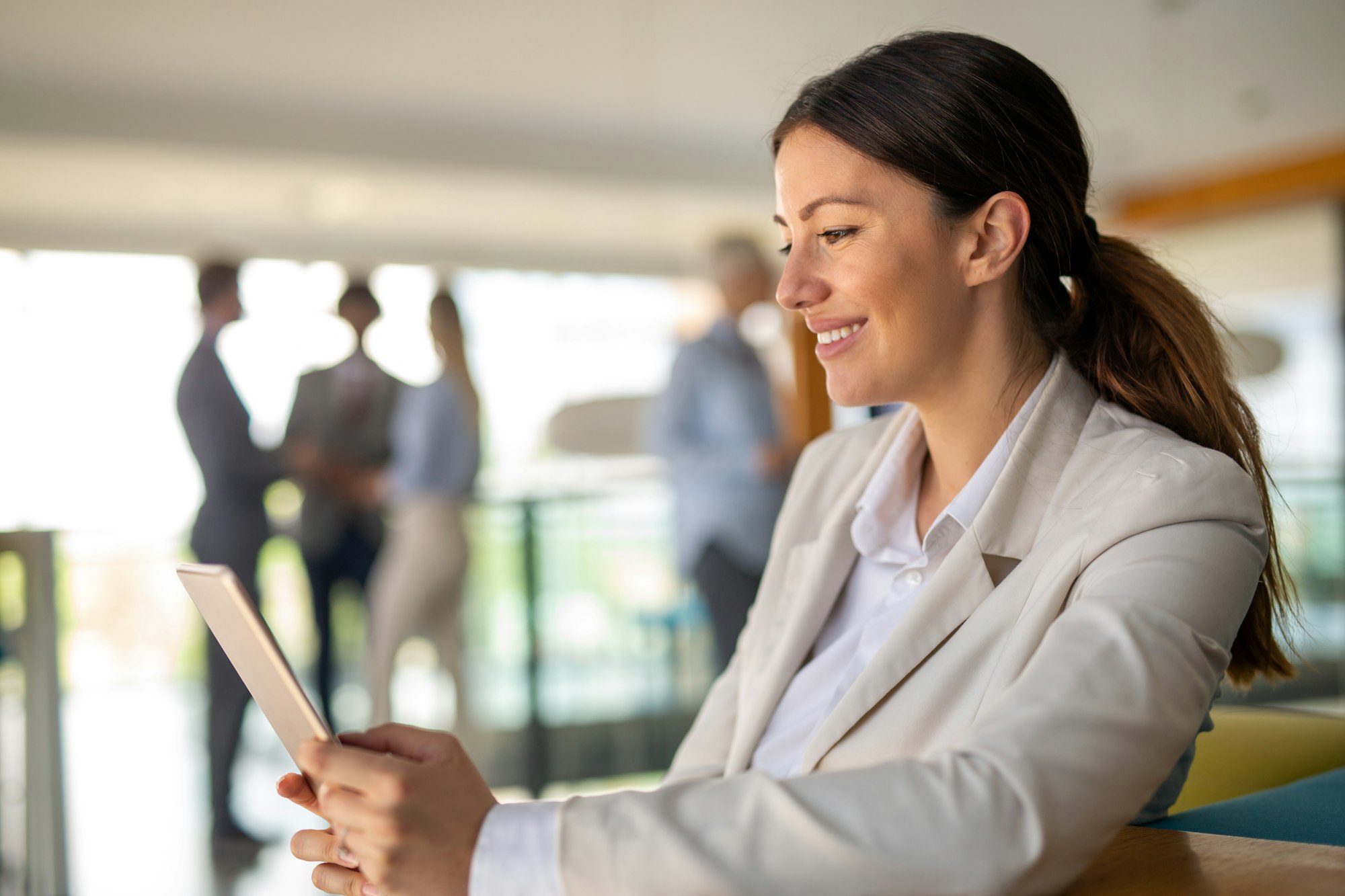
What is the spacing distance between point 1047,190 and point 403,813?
86cm

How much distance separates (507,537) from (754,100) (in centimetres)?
325

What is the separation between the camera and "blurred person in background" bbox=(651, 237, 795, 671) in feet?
11.5

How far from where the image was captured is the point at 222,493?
3430 mm

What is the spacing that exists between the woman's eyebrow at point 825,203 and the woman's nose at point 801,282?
4 centimetres

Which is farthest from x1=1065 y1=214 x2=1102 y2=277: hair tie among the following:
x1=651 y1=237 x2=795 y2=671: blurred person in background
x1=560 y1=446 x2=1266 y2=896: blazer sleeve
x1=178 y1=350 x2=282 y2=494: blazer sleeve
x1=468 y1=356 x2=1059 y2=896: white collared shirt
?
x1=178 y1=350 x2=282 y2=494: blazer sleeve

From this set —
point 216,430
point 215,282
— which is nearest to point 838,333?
point 216,430

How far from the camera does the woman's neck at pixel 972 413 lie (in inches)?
47.6

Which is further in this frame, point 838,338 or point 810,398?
point 810,398

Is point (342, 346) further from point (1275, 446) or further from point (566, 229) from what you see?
point (1275, 446)

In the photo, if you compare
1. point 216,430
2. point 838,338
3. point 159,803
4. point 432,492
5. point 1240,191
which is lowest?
point 159,803

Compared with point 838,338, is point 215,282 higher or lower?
higher

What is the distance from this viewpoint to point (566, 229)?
883 cm

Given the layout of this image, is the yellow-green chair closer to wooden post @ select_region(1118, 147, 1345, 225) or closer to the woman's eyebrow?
the woman's eyebrow

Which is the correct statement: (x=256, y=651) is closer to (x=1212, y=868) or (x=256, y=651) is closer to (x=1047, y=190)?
(x=1212, y=868)
